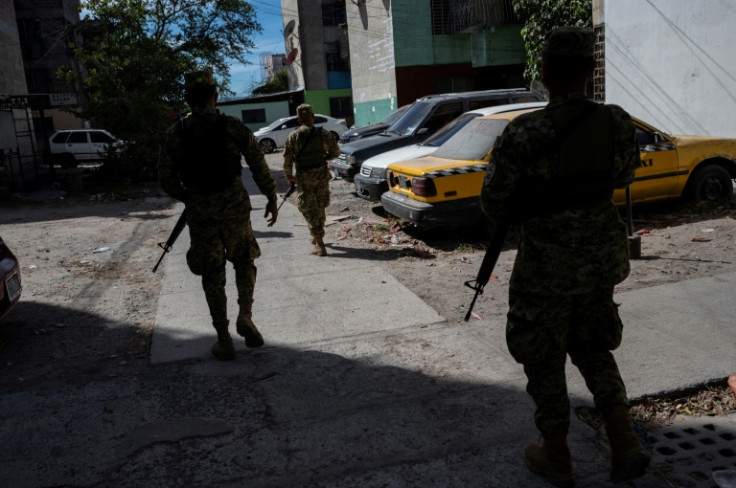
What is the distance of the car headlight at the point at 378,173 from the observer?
29.8 ft

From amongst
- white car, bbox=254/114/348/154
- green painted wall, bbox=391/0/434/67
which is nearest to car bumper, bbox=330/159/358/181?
green painted wall, bbox=391/0/434/67

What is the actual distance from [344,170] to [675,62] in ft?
20.1

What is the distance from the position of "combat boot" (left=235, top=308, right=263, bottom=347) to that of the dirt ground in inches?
28.7

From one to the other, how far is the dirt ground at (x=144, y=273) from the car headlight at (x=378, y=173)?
727 millimetres

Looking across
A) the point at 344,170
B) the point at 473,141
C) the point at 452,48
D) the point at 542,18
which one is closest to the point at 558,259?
the point at 473,141

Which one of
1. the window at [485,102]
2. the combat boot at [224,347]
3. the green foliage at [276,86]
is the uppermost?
the green foliage at [276,86]

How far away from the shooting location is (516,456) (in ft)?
9.78

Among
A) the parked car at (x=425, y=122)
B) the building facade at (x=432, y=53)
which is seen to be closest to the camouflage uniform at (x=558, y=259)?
the parked car at (x=425, y=122)

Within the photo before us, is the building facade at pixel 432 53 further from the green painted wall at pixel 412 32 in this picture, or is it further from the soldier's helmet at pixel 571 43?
the soldier's helmet at pixel 571 43

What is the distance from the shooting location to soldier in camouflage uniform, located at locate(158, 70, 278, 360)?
4078mm

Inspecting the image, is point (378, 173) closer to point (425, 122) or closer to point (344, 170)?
point (344, 170)

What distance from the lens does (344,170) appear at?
1135 centimetres

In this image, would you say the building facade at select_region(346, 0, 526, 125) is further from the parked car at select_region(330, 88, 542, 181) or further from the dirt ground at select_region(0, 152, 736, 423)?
the dirt ground at select_region(0, 152, 736, 423)

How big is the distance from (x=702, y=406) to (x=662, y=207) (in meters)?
5.99
